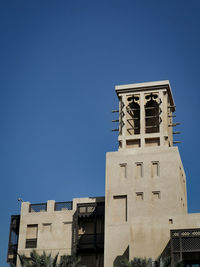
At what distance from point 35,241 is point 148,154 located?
11360mm

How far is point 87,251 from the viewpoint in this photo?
151 feet

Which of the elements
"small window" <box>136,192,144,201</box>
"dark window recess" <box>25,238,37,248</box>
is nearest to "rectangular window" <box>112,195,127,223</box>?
"small window" <box>136,192,144,201</box>

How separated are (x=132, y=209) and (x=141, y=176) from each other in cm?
262

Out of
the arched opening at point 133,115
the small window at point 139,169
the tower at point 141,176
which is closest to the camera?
the tower at point 141,176

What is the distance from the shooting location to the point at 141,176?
44625 millimetres

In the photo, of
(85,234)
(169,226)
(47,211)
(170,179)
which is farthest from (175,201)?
(47,211)

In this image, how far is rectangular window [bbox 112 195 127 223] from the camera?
143 feet

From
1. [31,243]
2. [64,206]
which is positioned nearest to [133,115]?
[64,206]

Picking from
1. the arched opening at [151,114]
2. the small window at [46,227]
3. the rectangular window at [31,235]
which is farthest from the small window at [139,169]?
the rectangular window at [31,235]

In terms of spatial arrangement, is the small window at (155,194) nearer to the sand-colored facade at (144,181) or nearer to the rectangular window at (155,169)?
the sand-colored facade at (144,181)

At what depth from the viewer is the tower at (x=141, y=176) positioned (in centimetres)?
3978

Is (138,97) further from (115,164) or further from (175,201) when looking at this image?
(175,201)

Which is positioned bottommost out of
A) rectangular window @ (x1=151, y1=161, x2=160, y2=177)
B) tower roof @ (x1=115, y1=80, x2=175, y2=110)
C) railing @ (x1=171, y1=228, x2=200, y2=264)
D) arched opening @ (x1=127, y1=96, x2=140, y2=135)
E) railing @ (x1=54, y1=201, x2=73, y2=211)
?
railing @ (x1=171, y1=228, x2=200, y2=264)

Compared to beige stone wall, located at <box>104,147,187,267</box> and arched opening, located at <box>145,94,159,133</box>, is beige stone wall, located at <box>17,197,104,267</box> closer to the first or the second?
beige stone wall, located at <box>104,147,187,267</box>
